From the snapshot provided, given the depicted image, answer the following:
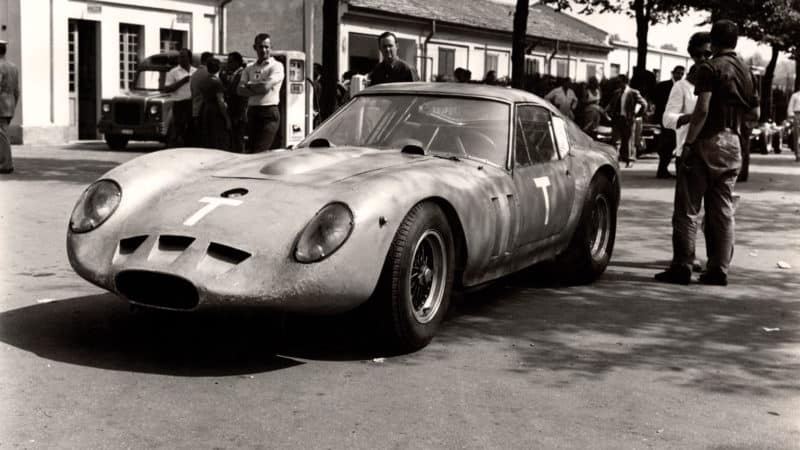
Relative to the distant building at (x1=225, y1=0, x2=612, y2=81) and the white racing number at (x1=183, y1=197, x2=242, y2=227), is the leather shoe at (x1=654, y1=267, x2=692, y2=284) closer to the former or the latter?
the white racing number at (x1=183, y1=197, x2=242, y2=227)

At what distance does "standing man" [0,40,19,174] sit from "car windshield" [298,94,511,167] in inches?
381

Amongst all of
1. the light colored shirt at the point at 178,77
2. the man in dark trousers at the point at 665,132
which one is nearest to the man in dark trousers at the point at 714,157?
the man in dark trousers at the point at 665,132

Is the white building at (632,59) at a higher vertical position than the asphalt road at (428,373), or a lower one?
higher

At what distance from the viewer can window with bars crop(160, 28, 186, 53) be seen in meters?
28.2

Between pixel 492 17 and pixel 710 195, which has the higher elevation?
pixel 492 17

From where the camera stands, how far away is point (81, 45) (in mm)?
26438

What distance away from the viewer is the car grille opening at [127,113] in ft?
73.5

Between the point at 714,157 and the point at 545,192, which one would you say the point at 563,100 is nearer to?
the point at 714,157

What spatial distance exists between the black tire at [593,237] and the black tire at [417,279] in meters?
2.09

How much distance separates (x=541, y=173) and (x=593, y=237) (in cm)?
130

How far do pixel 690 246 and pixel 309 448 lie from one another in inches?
189

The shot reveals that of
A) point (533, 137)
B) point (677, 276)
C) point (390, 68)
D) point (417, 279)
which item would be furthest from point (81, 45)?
point (417, 279)

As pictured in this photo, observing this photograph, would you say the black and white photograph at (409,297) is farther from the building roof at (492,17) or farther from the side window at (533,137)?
the building roof at (492,17)

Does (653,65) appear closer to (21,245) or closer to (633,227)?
(633,227)
